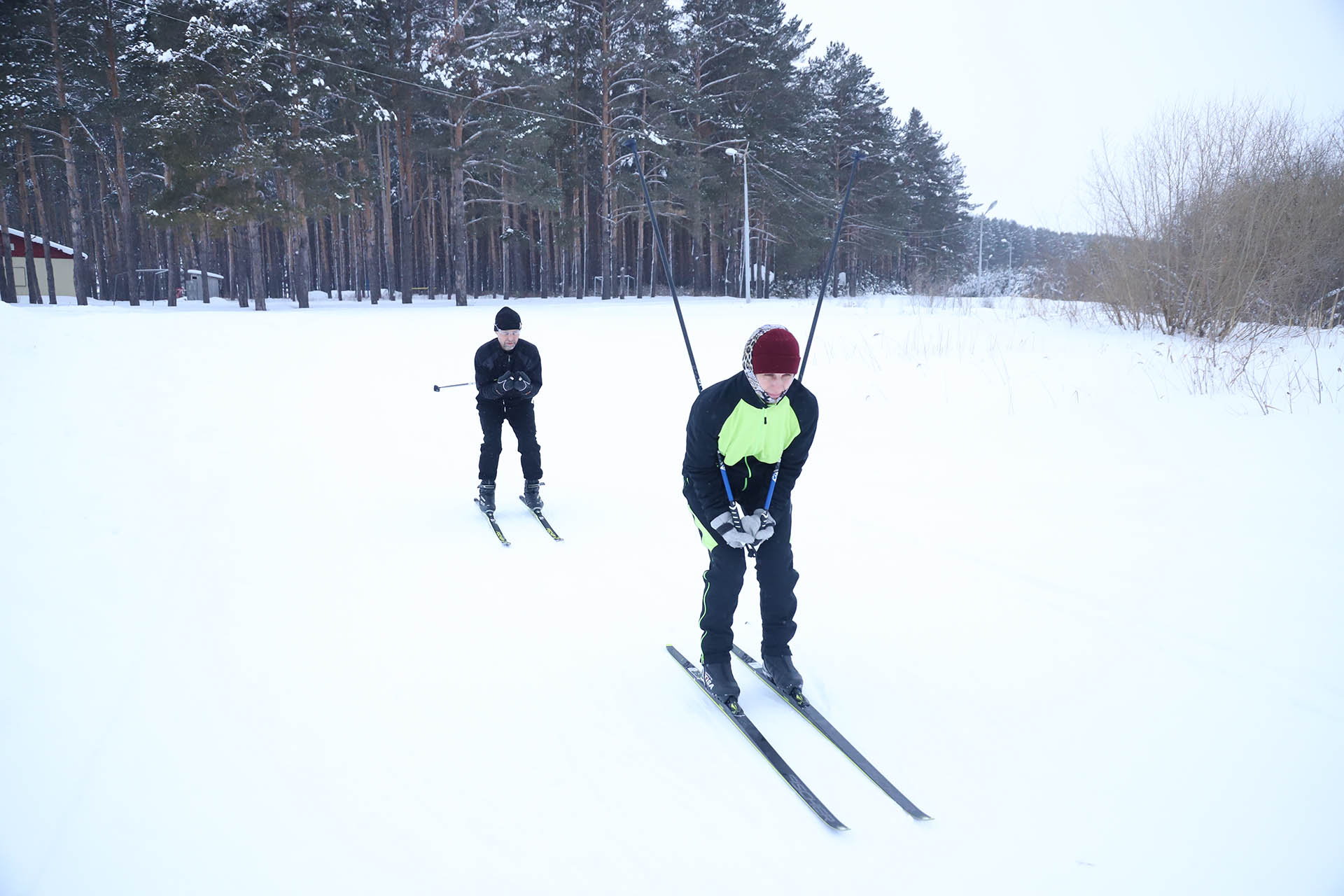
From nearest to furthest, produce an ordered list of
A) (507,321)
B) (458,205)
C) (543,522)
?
(507,321), (543,522), (458,205)

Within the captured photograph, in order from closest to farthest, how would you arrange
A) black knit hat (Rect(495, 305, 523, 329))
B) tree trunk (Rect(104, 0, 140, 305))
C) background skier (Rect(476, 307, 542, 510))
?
black knit hat (Rect(495, 305, 523, 329)) → background skier (Rect(476, 307, 542, 510)) → tree trunk (Rect(104, 0, 140, 305))

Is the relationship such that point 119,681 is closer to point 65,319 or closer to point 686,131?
point 65,319

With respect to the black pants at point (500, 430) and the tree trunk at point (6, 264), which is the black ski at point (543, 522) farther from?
the tree trunk at point (6, 264)

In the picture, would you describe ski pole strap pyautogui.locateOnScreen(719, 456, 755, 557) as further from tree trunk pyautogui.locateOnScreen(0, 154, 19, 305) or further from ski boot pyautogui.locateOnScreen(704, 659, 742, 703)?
tree trunk pyautogui.locateOnScreen(0, 154, 19, 305)

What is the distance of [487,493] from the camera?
21.6ft

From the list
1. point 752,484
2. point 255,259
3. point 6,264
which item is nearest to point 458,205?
point 255,259

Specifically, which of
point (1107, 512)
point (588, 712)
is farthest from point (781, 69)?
point (588, 712)

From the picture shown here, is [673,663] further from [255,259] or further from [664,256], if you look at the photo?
[255,259]

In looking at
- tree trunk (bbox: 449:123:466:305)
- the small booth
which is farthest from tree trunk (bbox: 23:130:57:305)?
tree trunk (bbox: 449:123:466:305)

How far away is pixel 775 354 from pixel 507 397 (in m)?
3.87

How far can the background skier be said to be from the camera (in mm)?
6234

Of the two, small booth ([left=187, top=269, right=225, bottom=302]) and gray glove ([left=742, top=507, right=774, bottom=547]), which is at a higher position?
small booth ([left=187, top=269, right=225, bottom=302])

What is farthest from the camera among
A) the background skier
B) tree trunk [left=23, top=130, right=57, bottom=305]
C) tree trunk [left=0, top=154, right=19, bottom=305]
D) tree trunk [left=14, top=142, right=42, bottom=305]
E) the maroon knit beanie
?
tree trunk [left=23, top=130, right=57, bottom=305]

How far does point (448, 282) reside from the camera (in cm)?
3981
